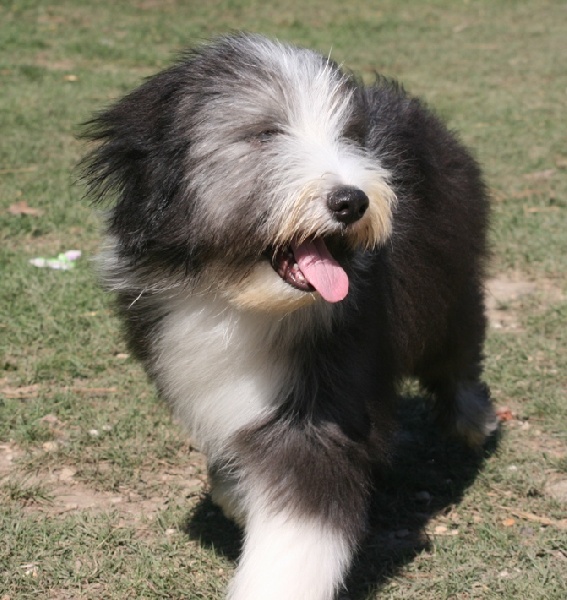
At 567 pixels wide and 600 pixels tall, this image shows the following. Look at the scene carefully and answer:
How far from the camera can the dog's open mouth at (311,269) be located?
285cm

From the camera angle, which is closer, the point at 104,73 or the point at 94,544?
the point at 94,544

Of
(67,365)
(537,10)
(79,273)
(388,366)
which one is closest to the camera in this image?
(388,366)

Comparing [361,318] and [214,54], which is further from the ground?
[214,54]

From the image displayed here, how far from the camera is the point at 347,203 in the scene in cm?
270

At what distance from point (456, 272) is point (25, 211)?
3.71 meters

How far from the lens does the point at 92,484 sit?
4.01 metres

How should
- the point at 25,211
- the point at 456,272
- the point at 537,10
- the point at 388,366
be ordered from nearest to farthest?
1. the point at 388,366
2. the point at 456,272
3. the point at 25,211
4. the point at 537,10

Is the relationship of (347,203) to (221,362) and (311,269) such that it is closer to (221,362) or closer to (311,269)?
(311,269)

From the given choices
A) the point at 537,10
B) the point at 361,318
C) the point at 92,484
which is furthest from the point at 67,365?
the point at 537,10

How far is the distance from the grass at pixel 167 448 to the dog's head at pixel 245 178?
108cm

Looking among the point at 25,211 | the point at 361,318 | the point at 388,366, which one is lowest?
the point at 25,211

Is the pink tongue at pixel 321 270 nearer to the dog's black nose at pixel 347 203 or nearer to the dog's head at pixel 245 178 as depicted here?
the dog's head at pixel 245 178

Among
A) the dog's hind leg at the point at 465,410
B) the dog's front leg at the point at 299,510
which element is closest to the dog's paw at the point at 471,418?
the dog's hind leg at the point at 465,410

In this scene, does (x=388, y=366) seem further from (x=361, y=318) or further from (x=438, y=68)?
(x=438, y=68)
